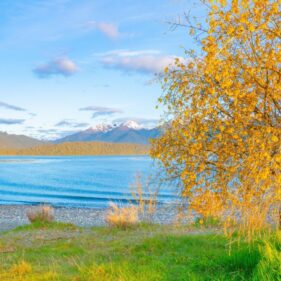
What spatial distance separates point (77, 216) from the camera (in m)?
33.1

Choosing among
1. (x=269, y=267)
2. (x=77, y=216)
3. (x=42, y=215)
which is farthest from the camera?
(x=77, y=216)

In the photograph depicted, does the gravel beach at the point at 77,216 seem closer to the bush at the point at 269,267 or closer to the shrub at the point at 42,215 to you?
the shrub at the point at 42,215

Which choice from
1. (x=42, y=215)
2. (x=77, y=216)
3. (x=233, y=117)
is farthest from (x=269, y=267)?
(x=77, y=216)

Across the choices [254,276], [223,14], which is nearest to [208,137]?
[223,14]

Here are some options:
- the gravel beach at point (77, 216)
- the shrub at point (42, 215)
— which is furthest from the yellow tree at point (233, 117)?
the gravel beach at point (77, 216)

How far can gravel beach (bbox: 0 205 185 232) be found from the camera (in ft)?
94.0

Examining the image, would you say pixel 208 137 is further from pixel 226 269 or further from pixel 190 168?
pixel 226 269

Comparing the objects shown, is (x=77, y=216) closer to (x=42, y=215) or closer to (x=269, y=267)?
(x=42, y=215)

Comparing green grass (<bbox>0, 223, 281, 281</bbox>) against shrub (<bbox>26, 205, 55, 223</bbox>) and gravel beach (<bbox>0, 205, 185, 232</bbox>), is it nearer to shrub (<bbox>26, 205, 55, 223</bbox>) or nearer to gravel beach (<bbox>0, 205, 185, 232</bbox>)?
shrub (<bbox>26, 205, 55, 223</bbox>)

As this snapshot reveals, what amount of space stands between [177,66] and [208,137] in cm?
189

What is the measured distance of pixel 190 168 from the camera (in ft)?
37.1

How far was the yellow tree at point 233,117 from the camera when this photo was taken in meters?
9.88

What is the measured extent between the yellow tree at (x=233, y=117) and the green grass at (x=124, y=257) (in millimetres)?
1230

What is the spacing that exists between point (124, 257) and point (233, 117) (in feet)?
15.8
